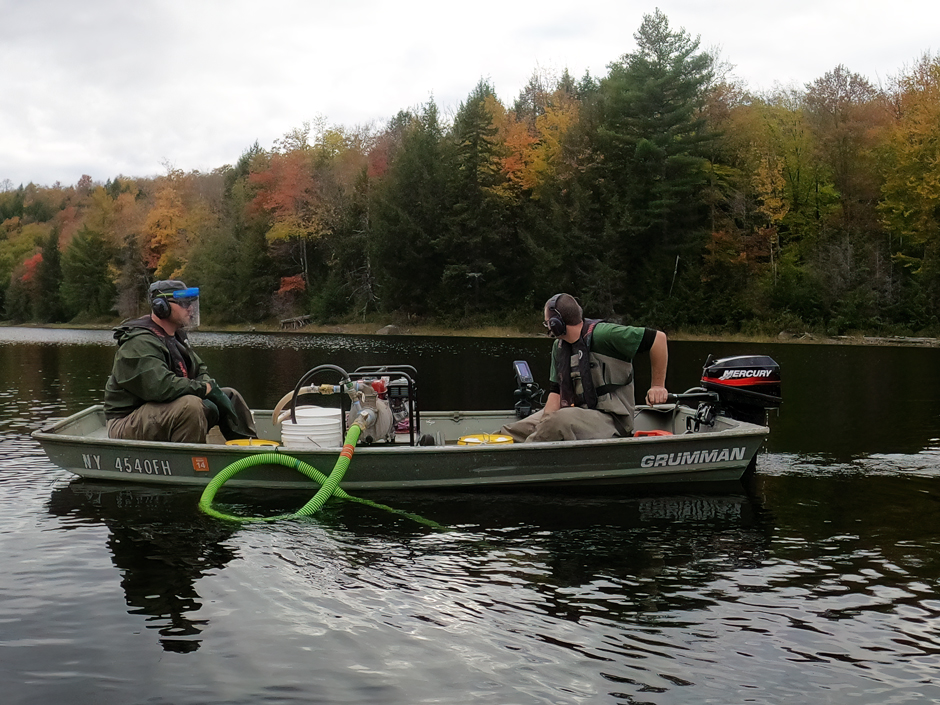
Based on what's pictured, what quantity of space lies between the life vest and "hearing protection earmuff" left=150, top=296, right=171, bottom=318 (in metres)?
4.13

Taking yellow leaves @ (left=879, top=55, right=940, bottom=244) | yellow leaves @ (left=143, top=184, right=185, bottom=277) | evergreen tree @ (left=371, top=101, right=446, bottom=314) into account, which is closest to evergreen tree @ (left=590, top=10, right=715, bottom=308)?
yellow leaves @ (left=879, top=55, right=940, bottom=244)

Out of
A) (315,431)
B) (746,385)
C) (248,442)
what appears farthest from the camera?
(248,442)

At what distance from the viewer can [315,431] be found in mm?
8891

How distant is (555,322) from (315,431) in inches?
108

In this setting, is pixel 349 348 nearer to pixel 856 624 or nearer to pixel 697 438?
pixel 697 438

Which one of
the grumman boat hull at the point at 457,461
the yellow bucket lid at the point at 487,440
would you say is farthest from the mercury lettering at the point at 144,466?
the yellow bucket lid at the point at 487,440

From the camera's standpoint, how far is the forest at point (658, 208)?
3944 cm

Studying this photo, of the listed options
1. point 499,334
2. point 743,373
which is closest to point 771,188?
point 499,334

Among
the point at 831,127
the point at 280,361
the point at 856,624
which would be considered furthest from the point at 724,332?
the point at 856,624

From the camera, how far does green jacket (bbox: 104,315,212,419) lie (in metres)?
8.76

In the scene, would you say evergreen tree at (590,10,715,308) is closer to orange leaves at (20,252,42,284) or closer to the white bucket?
the white bucket

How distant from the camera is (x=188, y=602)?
19.8 ft

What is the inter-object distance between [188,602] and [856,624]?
4497mm

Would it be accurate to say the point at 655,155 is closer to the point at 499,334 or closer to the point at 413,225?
the point at 499,334
